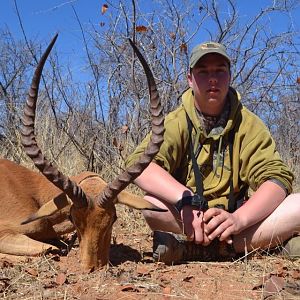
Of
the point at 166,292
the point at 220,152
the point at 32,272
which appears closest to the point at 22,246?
the point at 32,272

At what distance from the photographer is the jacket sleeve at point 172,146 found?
15.7 feet

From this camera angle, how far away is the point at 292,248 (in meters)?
4.76

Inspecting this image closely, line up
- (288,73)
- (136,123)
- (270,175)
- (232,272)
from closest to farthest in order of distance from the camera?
(232,272), (270,175), (136,123), (288,73)

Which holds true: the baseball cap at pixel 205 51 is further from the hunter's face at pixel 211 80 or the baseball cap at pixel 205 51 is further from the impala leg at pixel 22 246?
the impala leg at pixel 22 246

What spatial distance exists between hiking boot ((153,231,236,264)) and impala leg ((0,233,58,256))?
928 mm

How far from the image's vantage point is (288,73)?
9.13m

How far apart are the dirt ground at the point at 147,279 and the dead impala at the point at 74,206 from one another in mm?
150

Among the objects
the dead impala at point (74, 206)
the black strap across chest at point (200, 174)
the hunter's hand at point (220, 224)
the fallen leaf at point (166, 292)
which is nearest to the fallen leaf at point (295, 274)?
the hunter's hand at point (220, 224)

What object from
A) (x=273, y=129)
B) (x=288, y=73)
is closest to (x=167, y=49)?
(x=288, y=73)

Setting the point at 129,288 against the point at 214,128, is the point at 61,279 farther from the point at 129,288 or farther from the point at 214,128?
the point at 214,128

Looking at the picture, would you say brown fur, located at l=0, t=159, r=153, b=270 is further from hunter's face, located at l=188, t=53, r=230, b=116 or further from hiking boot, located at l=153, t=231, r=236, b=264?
hunter's face, located at l=188, t=53, r=230, b=116

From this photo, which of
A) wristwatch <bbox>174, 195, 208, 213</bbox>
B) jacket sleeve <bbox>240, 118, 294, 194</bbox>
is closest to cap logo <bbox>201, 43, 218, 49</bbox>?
jacket sleeve <bbox>240, 118, 294, 194</bbox>

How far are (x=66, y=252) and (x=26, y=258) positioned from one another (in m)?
0.36

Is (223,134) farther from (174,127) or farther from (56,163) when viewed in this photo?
(56,163)
